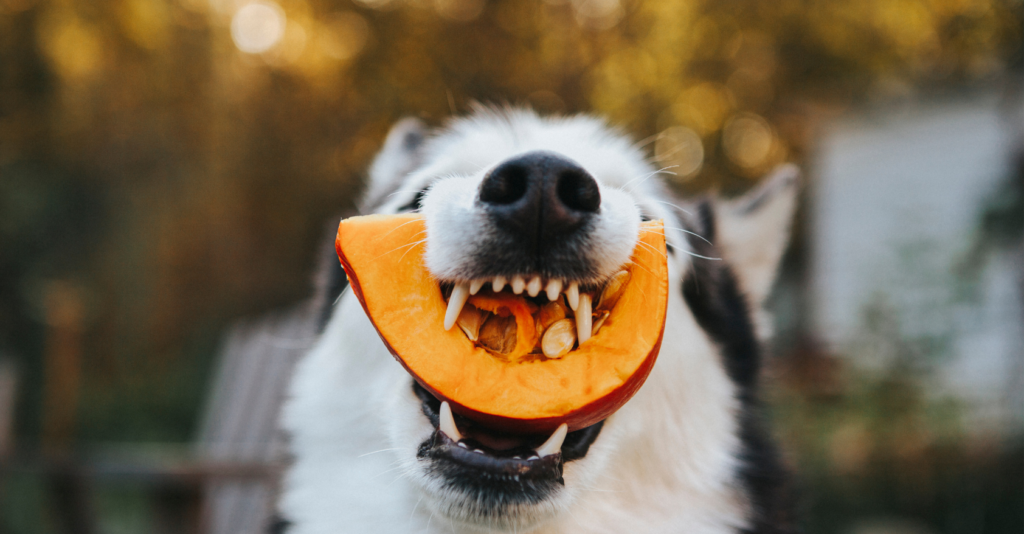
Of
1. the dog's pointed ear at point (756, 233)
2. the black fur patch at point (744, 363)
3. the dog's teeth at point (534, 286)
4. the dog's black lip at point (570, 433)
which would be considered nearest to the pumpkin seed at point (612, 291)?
the dog's teeth at point (534, 286)

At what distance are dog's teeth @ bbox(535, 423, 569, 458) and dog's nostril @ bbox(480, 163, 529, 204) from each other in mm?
530

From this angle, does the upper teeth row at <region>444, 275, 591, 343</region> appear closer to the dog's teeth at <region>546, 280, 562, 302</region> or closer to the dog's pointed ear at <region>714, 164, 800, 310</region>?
the dog's teeth at <region>546, 280, 562, 302</region>

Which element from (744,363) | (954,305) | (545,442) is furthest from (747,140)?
(545,442)

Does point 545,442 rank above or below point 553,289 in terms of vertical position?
below

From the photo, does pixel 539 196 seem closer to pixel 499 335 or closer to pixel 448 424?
pixel 499 335

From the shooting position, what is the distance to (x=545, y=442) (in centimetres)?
154

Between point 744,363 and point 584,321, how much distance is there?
44.9 inches

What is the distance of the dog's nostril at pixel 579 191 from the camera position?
1.46 meters

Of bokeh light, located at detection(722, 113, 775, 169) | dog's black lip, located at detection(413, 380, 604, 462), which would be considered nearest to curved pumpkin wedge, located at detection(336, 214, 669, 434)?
dog's black lip, located at detection(413, 380, 604, 462)

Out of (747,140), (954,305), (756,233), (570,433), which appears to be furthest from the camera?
(747,140)

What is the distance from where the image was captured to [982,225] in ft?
16.5

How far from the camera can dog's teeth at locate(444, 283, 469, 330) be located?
153 cm

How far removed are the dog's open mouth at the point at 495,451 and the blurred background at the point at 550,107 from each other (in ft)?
13.0

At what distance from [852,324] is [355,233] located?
17.7ft
